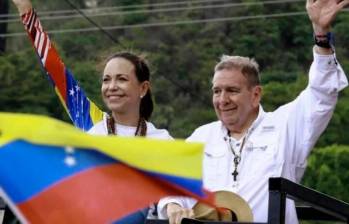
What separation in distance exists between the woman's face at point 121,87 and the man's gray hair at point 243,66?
0.40 metres

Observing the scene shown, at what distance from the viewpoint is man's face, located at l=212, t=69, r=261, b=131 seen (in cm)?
536

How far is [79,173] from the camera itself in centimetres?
326

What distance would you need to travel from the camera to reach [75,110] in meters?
6.23

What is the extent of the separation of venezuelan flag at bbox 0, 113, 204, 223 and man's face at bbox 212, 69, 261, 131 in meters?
2.12

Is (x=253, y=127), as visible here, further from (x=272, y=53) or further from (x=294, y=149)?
(x=272, y=53)

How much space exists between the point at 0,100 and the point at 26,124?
2123 cm

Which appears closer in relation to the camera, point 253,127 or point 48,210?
point 48,210

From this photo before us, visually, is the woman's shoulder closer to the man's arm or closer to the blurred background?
the man's arm

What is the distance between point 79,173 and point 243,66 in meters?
2.27

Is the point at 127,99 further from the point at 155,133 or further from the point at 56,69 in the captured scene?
the point at 56,69

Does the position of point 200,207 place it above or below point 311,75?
below

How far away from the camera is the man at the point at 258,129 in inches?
199

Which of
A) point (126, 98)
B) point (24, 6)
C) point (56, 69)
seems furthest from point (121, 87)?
point (24, 6)

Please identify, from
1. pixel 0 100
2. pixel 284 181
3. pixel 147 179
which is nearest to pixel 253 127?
pixel 284 181
